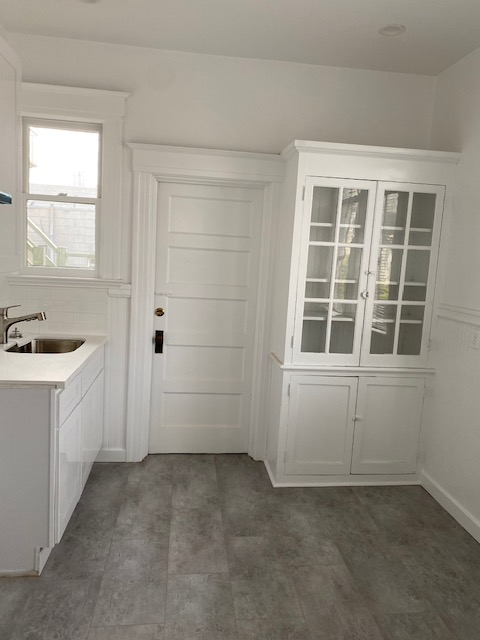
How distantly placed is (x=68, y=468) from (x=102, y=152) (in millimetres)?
2043

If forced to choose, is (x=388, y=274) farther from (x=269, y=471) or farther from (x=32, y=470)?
(x=32, y=470)

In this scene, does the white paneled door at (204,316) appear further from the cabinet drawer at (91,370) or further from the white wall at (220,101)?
the cabinet drawer at (91,370)

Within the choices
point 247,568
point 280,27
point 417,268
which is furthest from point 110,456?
point 280,27

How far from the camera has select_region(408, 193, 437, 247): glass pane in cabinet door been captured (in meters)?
3.25

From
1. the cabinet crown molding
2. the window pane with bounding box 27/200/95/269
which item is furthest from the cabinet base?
the cabinet crown molding

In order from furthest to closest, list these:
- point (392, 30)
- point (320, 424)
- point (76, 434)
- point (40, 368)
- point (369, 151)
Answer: point (320, 424) < point (369, 151) < point (392, 30) < point (76, 434) < point (40, 368)

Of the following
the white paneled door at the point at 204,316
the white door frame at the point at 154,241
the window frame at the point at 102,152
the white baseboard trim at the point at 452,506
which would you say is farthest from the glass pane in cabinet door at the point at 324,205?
the white baseboard trim at the point at 452,506

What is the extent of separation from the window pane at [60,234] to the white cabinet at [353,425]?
5.56 feet

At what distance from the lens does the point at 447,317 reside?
10.6ft

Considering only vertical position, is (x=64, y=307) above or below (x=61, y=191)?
below

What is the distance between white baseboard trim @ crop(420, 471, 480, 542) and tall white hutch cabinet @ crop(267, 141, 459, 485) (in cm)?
14

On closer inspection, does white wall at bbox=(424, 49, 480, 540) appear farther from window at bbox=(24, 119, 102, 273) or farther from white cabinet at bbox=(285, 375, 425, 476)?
window at bbox=(24, 119, 102, 273)

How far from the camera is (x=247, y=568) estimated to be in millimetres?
2426

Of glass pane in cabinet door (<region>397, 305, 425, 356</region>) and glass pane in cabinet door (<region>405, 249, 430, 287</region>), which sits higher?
glass pane in cabinet door (<region>405, 249, 430, 287</region>)
